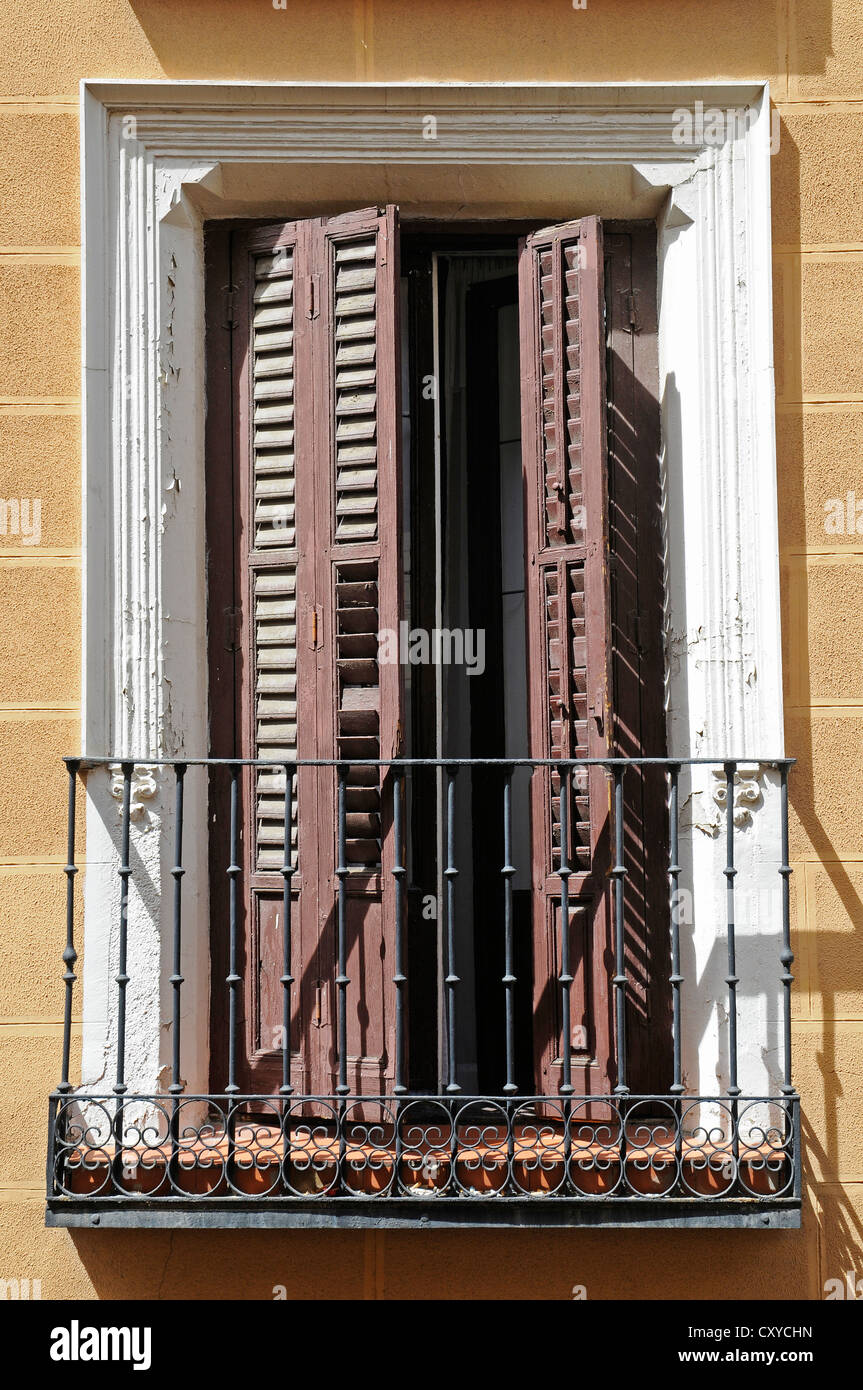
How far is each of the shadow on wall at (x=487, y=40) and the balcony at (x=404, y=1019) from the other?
246 centimetres

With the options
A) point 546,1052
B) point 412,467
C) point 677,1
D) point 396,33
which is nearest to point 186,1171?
point 546,1052

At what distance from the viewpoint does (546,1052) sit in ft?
14.9

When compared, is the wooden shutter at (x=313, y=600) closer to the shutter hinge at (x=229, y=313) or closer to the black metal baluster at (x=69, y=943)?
the shutter hinge at (x=229, y=313)

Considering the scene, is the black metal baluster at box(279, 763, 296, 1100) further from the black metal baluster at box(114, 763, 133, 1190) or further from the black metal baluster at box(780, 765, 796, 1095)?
the black metal baluster at box(780, 765, 796, 1095)

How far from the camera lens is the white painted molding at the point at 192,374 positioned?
14.9 feet

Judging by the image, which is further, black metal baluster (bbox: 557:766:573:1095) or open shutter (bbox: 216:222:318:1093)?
open shutter (bbox: 216:222:318:1093)

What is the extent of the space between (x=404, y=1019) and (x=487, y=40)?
3404 mm

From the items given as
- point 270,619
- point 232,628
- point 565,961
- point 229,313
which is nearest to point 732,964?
point 565,961

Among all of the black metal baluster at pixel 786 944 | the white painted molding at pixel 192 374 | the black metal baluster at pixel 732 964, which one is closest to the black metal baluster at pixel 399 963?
the white painted molding at pixel 192 374

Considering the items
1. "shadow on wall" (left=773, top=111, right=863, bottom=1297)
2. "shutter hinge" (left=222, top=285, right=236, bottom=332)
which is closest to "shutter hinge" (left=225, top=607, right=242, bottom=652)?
"shutter hinge" (left=222, top=285, right=236, bottom=332)

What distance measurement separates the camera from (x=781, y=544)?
463 centimetres

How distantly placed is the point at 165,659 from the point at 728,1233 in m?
2.68

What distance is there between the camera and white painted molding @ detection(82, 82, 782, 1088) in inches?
178

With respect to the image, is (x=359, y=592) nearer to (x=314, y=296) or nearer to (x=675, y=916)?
(x=314, y=296)
